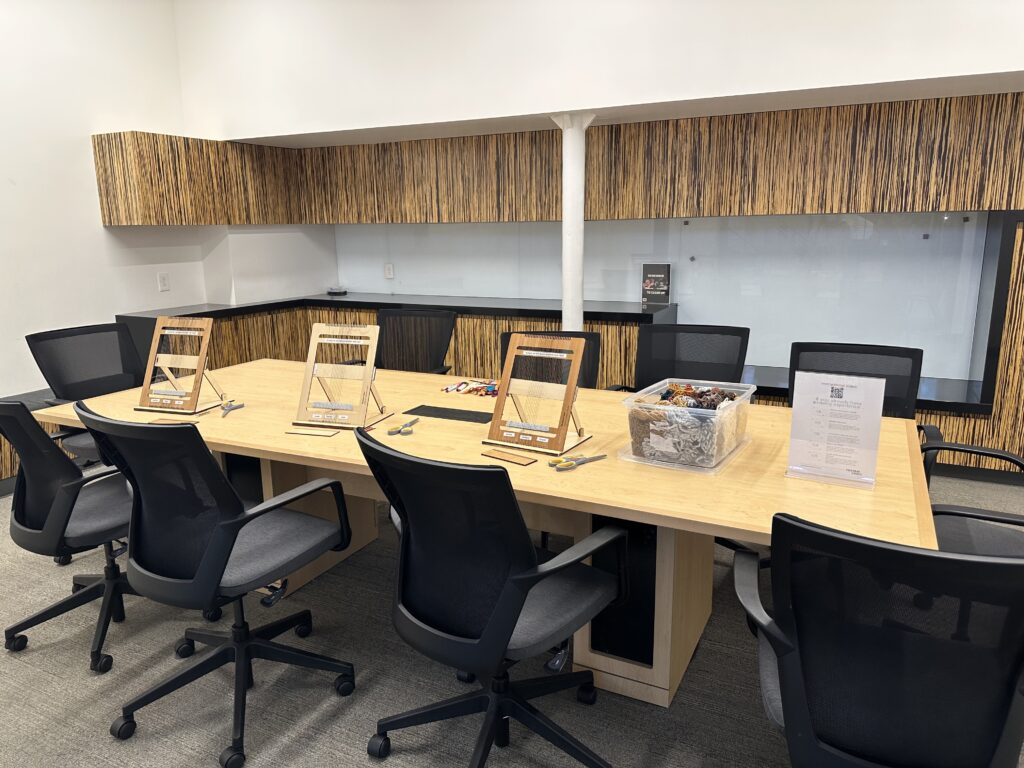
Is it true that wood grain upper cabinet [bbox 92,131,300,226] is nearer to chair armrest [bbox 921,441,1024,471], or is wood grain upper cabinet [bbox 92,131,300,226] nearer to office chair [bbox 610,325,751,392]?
office chair [bbox 610,325,751,392]

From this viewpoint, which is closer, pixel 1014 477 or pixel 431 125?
pixel 1014 477

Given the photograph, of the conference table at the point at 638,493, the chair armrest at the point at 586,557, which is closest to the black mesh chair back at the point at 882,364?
the conference table at the point at 638,493

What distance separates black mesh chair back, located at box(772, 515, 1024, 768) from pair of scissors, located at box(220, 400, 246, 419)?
240cm

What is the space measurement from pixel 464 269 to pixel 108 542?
4159 mm

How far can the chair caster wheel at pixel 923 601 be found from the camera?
1.33 metres

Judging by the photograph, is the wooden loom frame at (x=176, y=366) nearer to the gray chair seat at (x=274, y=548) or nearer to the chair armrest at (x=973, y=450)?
the gray chair seat at (x=274, y=548)

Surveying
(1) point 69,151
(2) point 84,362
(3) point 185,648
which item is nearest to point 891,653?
(3) point 185,648

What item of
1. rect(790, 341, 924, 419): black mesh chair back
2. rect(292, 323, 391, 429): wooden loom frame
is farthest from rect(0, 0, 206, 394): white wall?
rect(790, 341, 924, 419): black mesh chair back

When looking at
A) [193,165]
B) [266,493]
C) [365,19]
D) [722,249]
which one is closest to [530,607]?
[266,493]

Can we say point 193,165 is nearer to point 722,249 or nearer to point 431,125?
point 431,125

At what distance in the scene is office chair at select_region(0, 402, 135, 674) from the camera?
8.26ft

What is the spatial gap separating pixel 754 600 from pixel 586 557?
50cm

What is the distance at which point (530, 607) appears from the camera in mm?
2018

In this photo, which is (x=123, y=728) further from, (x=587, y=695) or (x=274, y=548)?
(x=587, y=695)
